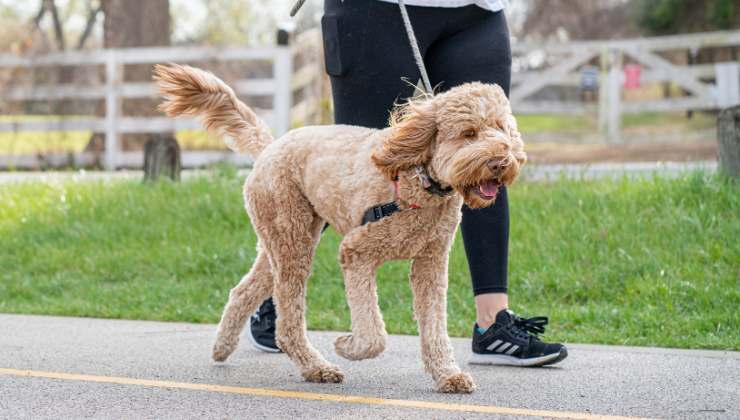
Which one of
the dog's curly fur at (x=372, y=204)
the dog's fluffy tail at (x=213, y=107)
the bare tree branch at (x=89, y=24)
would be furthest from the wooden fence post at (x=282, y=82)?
the bare tree branch at (x=89, y=24)

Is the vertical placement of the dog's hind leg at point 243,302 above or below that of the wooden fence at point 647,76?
below

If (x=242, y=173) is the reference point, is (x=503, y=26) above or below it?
above

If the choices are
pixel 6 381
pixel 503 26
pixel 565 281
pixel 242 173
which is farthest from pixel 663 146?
pixel 6 381

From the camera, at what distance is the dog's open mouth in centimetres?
374

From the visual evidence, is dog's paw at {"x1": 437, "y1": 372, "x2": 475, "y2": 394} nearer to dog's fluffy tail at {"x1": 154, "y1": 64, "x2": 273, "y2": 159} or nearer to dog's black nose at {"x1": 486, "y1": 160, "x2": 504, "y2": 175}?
dog's black nose at {"x1": 486, "y1": 160, "x2": 504, "y2": 175}

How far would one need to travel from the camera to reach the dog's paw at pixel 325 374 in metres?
4.38

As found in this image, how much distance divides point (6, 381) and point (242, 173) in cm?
602

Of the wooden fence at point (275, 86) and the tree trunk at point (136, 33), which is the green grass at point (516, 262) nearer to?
the wooden fence at point (275, 86)

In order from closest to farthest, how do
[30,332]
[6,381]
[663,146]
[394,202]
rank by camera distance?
[394,202] < [6,381] < [30,332] < [663,146]

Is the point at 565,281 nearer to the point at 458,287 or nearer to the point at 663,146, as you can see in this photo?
the point at 458,287

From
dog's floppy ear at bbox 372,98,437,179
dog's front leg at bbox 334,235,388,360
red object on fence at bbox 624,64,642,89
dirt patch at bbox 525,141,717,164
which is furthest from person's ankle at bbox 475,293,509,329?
red object on fence at bbox 624,64,642,89

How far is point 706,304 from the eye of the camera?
592cm

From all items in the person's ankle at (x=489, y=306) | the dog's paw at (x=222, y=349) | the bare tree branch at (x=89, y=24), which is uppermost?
the bare tree branch at (x=89, y=24)

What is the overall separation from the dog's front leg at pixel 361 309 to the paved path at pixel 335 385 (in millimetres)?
210
